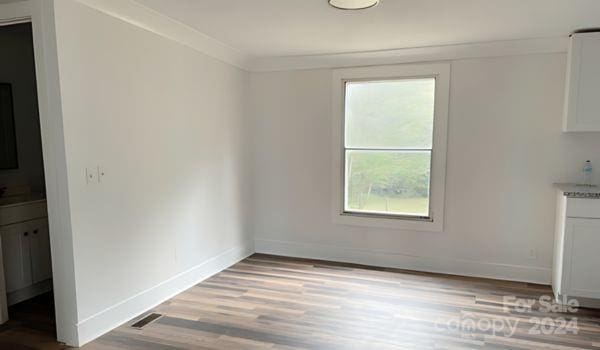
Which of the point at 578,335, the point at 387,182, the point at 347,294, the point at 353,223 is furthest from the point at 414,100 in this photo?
the point at 578,335


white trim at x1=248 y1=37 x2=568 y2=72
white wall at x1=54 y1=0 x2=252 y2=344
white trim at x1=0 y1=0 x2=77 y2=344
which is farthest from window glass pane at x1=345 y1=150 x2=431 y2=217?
white trim at x1=0 y1=0 x2=77 y2=344

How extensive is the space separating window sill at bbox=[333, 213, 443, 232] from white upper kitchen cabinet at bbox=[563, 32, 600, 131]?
1.59 m

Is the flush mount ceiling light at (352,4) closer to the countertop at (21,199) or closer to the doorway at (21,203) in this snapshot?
the doorway at (21,203)

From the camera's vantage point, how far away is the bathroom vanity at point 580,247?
3354 millimetres

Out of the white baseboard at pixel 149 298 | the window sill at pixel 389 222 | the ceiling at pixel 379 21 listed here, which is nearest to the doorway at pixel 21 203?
the white baseboard at pixel 149 298

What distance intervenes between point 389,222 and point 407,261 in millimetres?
481

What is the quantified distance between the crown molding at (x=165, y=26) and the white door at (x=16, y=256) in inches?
79.8

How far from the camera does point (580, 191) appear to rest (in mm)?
3389

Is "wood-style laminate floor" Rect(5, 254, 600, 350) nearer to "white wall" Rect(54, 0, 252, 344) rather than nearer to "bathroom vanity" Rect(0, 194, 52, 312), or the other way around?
"white wall" Rect(54, 0, 252, 344)

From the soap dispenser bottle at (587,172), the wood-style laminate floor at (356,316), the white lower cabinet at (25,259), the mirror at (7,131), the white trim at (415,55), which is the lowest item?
the wood-style laminate floor at (356,316)

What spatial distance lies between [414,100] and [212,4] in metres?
Answer: 2.43

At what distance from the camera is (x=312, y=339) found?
2885mm

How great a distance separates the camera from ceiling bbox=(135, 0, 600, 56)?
2848mm

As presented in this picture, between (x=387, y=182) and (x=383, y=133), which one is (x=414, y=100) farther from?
(x=387, y=182)
